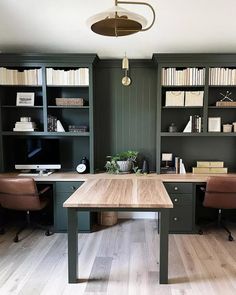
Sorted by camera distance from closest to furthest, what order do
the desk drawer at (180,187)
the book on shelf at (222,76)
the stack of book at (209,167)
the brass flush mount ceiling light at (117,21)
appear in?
1. the brass flush mount ceiling light at (117,21)
2. the desk drawer at (180,187)
3. the book on shelf at (222,76)
4. the stack of book at (209,167)

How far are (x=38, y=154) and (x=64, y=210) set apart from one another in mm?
917

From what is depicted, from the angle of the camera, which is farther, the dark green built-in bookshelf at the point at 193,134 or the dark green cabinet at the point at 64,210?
the dark green built-in bookshelf at the point at 193,134

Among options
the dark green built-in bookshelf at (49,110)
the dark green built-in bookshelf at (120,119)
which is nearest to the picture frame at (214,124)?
the dark green built-in bookshelf at (120,119)

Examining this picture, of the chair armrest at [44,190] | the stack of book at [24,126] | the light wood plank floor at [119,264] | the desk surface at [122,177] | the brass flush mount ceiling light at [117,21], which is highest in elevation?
the brass flush mount ceiling light at [117,21]

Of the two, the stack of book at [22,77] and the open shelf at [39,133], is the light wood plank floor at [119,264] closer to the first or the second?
the open shelf at [39,133]

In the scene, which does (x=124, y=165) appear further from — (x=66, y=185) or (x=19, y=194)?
(x=19, y=194)

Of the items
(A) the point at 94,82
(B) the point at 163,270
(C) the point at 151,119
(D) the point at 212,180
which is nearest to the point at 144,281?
(B) the point at 163,270

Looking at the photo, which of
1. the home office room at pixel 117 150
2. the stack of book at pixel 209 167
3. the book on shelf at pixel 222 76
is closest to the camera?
the home office room at pixel 117 150

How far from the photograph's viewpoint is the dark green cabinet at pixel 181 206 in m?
3.41

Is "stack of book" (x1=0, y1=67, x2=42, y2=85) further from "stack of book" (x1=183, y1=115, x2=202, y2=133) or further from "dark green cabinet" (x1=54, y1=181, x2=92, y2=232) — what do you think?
"stack of book" (x1=183, y1=115, x2=202, y2=133)

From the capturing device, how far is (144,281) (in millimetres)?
2396

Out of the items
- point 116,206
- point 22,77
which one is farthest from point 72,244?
point 22,77

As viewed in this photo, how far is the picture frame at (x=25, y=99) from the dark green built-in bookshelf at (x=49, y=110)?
83 millimetres

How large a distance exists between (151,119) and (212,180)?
53.0 inches
